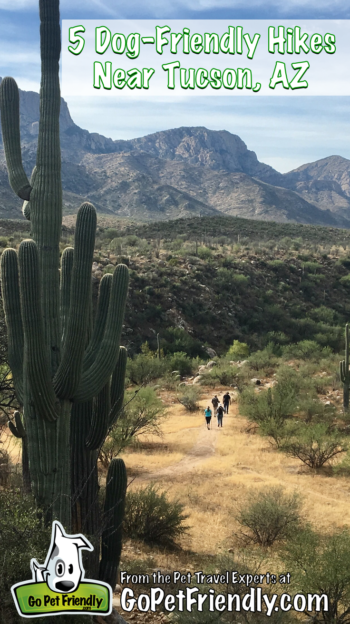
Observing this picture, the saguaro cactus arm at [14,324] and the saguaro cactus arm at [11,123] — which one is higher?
the saguaro cactus arm at [11,123]

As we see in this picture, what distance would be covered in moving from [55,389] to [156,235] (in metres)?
56.5

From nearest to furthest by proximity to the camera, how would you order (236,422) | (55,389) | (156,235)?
(55,389)
(236,422)
(156,235)

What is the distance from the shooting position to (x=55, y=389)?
20.1 feet

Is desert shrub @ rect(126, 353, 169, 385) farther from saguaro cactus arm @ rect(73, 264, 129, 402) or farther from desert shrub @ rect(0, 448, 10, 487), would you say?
saguaro cactus arm @ rect(73, 264, 129, 402)

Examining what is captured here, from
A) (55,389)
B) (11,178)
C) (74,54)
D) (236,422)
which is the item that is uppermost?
(74,54)

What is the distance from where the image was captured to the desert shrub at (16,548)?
4824mm

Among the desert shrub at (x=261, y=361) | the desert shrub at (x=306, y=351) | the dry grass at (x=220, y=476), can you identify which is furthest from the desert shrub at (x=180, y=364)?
the dry grass at (x=220, y=476)

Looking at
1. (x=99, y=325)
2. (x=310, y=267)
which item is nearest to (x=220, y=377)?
(x=99, y=325)

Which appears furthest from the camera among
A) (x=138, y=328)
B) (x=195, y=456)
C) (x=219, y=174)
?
(x=219, y=174)

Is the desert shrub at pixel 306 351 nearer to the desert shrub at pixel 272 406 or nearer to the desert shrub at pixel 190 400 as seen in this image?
the desert shrub at pixel 190 400

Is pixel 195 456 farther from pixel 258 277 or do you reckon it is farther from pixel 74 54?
pixel 258 277

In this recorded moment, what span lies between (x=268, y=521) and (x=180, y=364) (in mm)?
20723

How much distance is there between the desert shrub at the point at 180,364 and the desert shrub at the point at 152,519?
19.9m

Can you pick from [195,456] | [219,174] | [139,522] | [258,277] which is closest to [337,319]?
[258,277]
